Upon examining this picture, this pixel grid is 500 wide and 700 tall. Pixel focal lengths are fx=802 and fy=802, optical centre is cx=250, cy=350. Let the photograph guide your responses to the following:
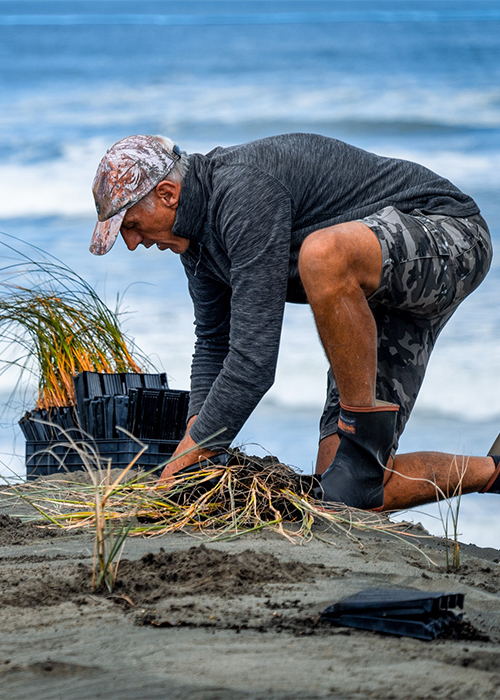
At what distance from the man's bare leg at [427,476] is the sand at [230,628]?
61cm

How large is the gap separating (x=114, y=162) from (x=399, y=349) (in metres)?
1.22

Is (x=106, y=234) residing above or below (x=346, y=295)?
above

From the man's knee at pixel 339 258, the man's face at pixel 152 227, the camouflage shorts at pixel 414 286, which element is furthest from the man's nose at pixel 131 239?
the camouflage shorts at pixel 414 286

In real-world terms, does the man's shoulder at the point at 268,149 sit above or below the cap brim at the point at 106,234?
above

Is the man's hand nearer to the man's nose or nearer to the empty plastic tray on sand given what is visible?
the man's nose

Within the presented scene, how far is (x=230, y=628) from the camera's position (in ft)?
4.46

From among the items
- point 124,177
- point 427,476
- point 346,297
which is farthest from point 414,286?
point 124,177

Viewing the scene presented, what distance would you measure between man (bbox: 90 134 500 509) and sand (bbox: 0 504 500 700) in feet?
1.65

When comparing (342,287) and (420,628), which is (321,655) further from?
(342,287)

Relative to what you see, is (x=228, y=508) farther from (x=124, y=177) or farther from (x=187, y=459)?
(x=124, y=177)

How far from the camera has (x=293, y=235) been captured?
8.66ft

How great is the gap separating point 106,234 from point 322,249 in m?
0.69

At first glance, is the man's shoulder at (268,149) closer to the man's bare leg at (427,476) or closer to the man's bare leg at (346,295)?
the man's bare leg at (346,295)

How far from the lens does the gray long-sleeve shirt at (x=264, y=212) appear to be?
2.45m
